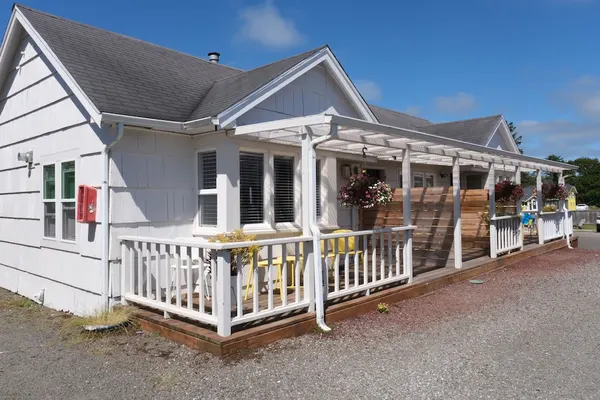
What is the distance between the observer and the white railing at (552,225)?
42.0 ft

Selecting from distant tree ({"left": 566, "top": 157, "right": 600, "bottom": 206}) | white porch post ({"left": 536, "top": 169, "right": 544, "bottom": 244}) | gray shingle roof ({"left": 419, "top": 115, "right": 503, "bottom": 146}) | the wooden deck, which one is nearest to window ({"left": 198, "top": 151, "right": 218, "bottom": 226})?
the wooden deck

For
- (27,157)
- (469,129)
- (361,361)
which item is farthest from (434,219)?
(469,129)

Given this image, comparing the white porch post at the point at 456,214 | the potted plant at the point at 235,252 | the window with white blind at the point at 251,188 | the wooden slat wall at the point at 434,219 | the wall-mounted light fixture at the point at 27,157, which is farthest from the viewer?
the wooden slat wall at the point at 434,219

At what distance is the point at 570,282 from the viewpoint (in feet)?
27.5

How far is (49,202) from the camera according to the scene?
7500 millimetres

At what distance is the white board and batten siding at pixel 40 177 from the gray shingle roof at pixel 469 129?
13.0m

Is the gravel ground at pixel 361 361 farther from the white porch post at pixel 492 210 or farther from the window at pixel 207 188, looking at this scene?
the white porch post at pixel 492 210

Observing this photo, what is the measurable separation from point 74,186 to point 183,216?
5.74ft

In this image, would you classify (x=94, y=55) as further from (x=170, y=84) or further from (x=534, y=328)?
(x=534, y=328)

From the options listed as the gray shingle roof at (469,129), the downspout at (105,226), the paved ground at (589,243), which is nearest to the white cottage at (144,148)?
the downspout at (105,226)

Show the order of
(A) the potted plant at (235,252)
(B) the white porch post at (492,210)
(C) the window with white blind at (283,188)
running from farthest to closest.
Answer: (B) the white porch post at (492,210)
(C) the window with white blind at (283,188)
(A) the potted plant at (235,252)

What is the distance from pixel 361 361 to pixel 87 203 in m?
4.29

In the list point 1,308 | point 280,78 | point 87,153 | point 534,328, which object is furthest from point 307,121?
point 1,308

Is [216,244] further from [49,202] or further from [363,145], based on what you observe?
[49,202]
